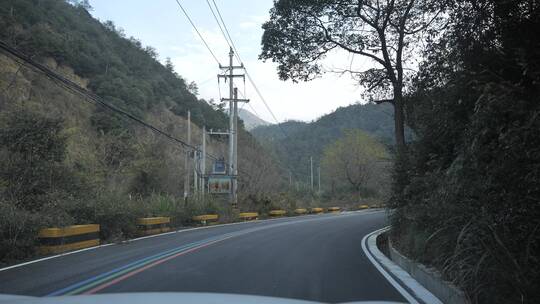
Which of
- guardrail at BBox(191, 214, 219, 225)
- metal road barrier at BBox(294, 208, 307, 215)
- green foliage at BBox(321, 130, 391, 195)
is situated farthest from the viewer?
green foliage at BBox(321, 130, 391, 195)

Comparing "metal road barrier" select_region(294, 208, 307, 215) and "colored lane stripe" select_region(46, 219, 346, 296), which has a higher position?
"metal road barrier" select_region(294, 208, 307, 215)

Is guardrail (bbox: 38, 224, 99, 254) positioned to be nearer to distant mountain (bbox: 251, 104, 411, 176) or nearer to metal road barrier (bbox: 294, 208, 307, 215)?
metal road barrier (bbox: 294, 208, 307, 215)

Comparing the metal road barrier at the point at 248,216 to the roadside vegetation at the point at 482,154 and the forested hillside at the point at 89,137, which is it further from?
the roadside vegetation at the point at 482,154

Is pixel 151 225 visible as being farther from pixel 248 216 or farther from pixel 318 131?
pixel 318 131

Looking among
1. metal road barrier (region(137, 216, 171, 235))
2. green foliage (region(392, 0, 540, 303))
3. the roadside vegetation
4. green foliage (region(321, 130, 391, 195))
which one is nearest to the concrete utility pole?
metal road barrier (region(137, 216, 171, 235))

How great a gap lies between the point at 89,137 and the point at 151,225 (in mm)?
24542

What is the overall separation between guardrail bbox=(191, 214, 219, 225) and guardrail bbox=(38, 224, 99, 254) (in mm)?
12336

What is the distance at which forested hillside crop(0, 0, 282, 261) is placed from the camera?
17688mm

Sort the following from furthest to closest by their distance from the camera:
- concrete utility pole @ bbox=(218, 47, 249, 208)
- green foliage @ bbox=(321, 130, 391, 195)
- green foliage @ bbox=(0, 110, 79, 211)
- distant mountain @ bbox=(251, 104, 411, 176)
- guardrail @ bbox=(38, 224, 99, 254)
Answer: distant mountain @ bbox=(251, 104, 411, 176)
green foliage @ bbox=(321, 130, 391, 195)
concrete utility pole @ bbox=(218, 47, 249, 208)
green foliage @ bbox=(0, 110, 79, 211)
guardrail @ bbox=(38, 224, 99, 254)

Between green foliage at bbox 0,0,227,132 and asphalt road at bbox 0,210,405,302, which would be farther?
green foliage at bbox 0,0,227,132

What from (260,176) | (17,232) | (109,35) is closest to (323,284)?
(17,232)

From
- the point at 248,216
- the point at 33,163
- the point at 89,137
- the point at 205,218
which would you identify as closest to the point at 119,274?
the point at 33,163

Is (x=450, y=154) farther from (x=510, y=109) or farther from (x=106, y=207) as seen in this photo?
(x=106, y=207)

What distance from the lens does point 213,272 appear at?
10172mm
